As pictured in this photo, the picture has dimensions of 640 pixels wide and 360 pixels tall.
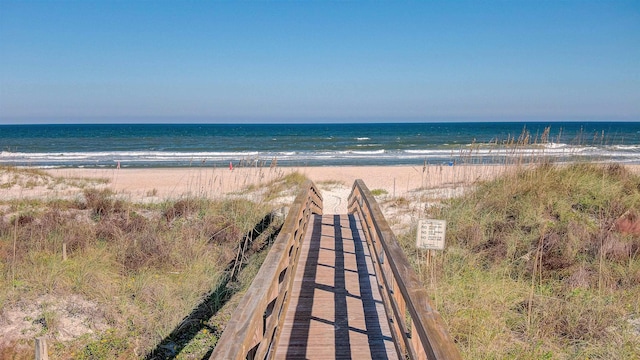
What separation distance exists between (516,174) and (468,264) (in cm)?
453

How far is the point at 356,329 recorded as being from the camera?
434cm

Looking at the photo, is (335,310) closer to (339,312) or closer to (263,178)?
(339,312)

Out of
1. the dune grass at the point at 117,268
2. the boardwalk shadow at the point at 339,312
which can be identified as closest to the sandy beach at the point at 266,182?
the dune grass at the point at 117,268

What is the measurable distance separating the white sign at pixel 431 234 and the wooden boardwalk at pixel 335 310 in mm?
772

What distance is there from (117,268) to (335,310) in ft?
14.9

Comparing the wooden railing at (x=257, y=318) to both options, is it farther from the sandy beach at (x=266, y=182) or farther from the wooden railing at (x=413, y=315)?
the sandy beach at (x=266, y=182)

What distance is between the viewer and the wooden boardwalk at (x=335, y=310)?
3928 mm

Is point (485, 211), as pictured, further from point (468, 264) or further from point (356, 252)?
point (356, 252)

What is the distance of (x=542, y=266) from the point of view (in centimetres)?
721

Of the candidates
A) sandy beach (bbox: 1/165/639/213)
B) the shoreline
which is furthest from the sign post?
the shoreline

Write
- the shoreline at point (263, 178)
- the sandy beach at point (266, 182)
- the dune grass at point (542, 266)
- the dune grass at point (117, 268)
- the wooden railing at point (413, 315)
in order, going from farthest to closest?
1. the shoreline at point (263, 178)
2. the sandy beach at point (266, 182)
3. the dune grass at point (117, 268)
4. the dune grass at point (542, 266)
5. the wooden railing at point (413, 315)

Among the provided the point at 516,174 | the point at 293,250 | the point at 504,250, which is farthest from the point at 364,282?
the point at 516,174

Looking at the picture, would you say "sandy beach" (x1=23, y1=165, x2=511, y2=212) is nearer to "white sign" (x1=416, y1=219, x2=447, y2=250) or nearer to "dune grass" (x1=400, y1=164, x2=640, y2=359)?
"dune grass" (x1=400, y1=164, x2=640, y2=359)

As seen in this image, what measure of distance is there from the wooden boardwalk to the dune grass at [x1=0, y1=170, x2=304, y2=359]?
1481mm
